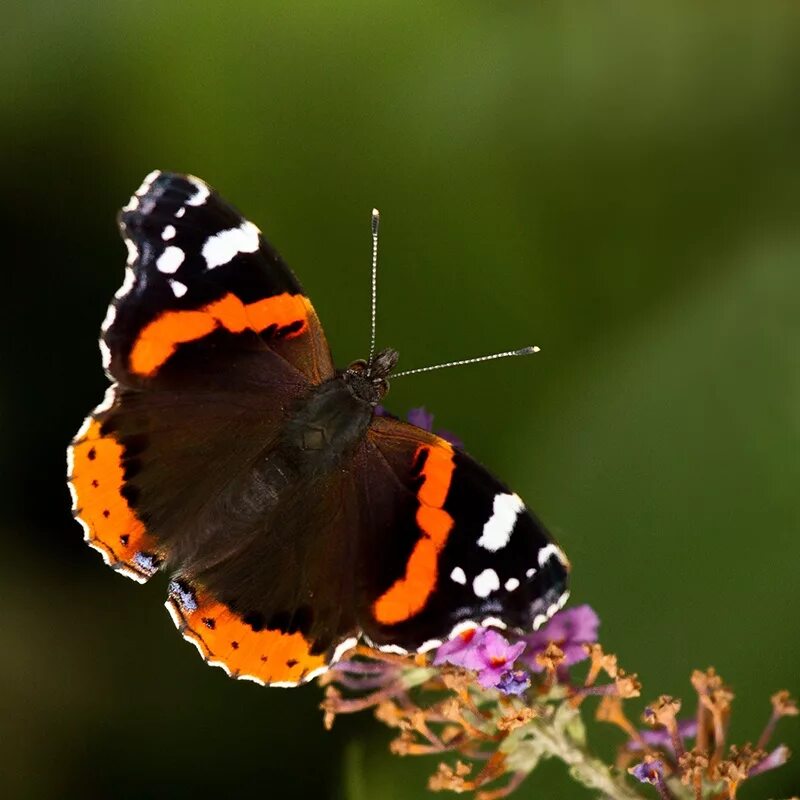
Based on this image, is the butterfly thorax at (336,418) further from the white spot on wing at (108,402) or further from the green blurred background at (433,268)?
the green blurred background at (433,268)

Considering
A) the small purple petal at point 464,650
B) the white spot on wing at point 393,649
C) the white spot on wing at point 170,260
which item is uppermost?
the white spot on wing at point 170,260

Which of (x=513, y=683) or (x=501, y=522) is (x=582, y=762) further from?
(x=501, y=522)

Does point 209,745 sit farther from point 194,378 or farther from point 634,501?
point 634,501

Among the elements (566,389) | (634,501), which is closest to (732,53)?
(566,389)

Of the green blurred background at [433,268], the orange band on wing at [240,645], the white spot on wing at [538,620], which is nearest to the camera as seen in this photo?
the white spot on wing at [538,620]

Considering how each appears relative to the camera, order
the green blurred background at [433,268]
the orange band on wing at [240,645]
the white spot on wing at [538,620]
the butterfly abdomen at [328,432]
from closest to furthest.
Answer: the white spot on wing at [538,620], the orange band on wing at [240,645], the butterfly abdomen at [328,432], the green blurred background at [433,268]

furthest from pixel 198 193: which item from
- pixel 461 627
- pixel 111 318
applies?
pixel 461 627

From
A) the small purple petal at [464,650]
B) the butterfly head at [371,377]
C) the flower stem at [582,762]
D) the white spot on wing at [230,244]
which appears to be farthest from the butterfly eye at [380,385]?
the flower stem at [582,762]
